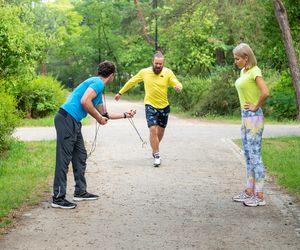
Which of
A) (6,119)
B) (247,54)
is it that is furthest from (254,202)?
(6,119)

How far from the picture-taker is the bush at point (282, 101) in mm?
22344

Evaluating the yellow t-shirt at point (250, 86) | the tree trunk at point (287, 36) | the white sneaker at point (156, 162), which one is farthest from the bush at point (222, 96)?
the yellow t-shirt at point (250, 86)

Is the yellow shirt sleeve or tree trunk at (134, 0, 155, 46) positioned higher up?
tree trunk at (134, 0, 155, 46)

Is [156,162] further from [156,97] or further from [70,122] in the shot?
[70,122]

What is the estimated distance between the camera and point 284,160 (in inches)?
414

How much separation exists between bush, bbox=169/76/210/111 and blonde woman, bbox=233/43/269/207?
1847 cm

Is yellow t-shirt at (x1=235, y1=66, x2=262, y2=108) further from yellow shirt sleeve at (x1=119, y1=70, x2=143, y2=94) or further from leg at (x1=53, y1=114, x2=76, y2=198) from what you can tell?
yellow shirt sleeve at (x1=119, y1=70, x2=143, y2=94)

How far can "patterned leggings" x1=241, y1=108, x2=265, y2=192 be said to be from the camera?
7.09 meters

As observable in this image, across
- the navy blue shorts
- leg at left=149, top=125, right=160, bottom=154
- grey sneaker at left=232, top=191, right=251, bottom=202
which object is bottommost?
grey sneaker at left=232, top=191, right=251, bottom=202

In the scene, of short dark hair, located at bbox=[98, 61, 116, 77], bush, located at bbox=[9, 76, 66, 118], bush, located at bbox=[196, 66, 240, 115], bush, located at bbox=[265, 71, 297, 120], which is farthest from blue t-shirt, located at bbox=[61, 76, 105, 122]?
bush, located at bbox=[196, 66, 240, 115]

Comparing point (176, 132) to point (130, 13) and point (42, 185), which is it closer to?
point (42, 185)

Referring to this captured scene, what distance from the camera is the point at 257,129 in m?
7.09

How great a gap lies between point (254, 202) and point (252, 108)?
3.83 ft

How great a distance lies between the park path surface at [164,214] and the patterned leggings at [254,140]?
388 millimetres
